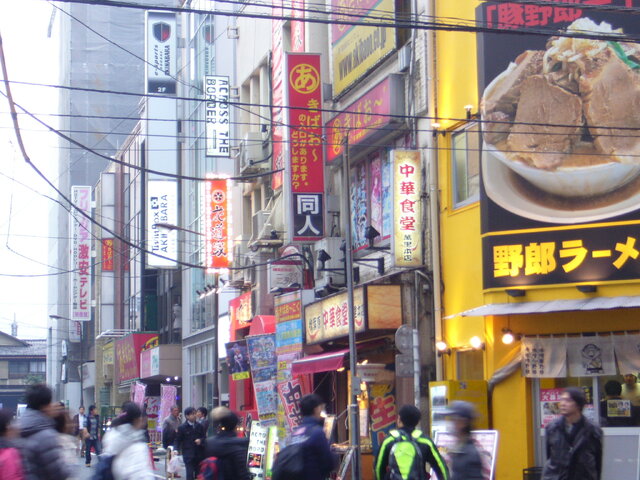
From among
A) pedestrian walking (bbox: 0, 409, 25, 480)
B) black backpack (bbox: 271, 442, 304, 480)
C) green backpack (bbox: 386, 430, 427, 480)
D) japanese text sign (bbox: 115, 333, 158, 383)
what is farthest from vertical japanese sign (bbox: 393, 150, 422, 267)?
japanese text sign (bbox: 115, 333, 158, 383)

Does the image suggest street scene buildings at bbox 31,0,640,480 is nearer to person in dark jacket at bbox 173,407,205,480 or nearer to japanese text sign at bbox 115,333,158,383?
person in dark jacket at bbox 173,407,205,480

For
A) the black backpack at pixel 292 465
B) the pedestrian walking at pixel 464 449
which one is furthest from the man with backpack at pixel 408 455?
the black backpack at pixel 292 465

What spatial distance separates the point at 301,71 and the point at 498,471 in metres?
12.0

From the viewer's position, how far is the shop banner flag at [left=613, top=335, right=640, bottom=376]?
17.9 metres

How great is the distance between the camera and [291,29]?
32.0 meters

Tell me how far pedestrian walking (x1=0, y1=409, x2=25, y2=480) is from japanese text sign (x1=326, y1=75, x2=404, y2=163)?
14.6m

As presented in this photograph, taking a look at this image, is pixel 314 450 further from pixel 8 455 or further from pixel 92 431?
pixel 92 431

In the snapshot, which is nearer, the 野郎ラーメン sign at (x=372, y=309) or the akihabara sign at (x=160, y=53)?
the 野郎ラーメン sign at (x=372, y=309)

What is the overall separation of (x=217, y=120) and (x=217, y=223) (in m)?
3.47

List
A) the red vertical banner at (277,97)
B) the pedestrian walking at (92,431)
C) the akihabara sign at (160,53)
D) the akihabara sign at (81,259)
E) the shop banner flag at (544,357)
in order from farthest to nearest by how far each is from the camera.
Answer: the akihabara sign at (81,259)
the akihabara sign at (160,53)
the pedestrian walking at (92,431)
the red vertical banner at (277,97)
the shop banner flag at (544,357)

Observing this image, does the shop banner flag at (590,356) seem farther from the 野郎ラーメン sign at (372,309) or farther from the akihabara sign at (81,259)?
the akihabara sign at (81,259)

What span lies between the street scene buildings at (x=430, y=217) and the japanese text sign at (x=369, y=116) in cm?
6

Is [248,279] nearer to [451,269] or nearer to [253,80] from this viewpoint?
[253,80]

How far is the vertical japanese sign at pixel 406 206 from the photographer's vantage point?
22.1m
